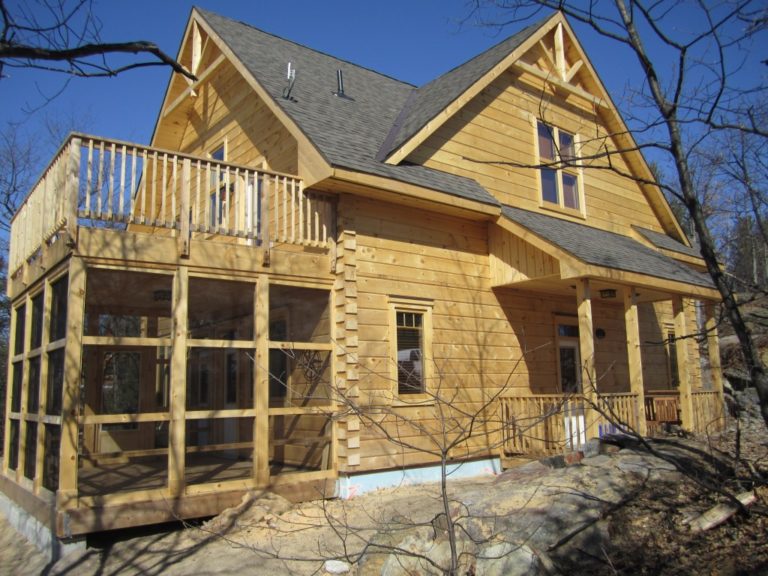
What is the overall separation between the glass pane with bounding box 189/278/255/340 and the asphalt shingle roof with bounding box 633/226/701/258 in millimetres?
8961

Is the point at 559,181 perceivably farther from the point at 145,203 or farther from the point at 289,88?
the point at 145,203

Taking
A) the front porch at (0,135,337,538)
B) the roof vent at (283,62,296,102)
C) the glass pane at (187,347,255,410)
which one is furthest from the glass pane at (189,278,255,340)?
the roof vent at (283,62,296,102)

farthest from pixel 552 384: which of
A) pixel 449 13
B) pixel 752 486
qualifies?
pixel 449 13

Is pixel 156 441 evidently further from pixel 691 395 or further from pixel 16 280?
pixel 691 395

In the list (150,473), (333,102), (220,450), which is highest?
(333,102)

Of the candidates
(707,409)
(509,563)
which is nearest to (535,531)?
(509,563)

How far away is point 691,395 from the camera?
1134cm

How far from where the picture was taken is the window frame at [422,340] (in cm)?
949

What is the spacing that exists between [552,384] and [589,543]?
6.54m

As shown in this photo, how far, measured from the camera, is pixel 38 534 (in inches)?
293

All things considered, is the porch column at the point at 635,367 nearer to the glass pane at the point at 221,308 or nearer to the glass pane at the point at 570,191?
the glass pane at the point at 570,191

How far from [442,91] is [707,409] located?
7.66 m

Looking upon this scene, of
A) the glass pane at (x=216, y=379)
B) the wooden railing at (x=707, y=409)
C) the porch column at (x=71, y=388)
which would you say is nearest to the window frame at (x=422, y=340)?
the glass pane at (x=216, y=379)

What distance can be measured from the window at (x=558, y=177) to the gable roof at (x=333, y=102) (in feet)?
7.52
